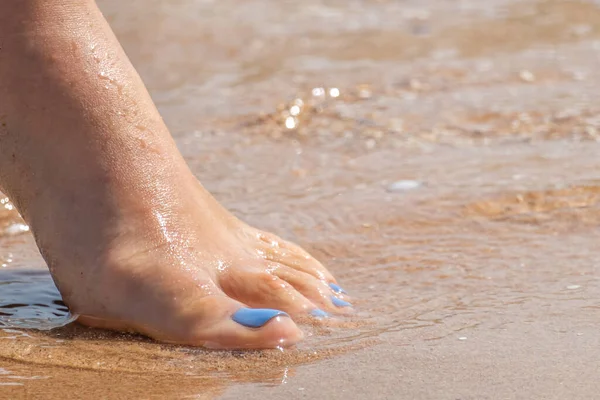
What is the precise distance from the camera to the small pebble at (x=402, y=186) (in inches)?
121

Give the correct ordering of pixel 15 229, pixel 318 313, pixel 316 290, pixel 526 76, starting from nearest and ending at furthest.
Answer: pixel 318 313 → pixel 316 290 → pixel 15 229 → pixel 526 76

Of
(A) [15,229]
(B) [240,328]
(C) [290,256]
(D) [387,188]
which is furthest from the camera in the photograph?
(D) [387,188]

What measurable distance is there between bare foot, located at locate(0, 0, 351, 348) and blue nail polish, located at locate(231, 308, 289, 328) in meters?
0.05

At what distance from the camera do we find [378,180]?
10.5 feet

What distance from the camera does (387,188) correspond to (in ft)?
10.1

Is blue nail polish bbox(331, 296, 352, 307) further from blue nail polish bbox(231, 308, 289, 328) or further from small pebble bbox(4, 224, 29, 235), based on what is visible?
small pebble bbox(4, 224, 29, 235)

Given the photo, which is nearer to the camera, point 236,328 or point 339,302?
point 236,328

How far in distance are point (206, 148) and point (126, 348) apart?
1.72m

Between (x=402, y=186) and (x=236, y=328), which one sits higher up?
(x=402, y=186)

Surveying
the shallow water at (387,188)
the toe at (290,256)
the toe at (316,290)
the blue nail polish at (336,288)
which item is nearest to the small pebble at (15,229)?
the shallow water at (387,188)

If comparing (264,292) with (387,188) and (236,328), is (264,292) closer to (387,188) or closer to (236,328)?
(236,328)

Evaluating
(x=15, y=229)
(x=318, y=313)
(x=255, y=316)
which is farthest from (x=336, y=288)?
(x=15, y=229)

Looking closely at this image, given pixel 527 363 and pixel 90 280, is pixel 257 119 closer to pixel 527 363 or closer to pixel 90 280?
pixel 90 280

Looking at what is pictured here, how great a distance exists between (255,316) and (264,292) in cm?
21
